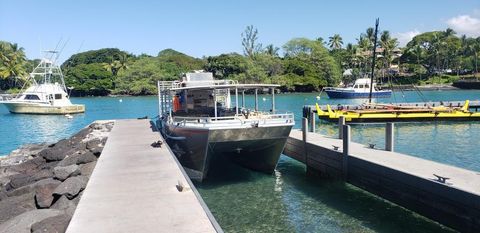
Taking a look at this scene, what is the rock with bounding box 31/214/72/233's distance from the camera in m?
8.54

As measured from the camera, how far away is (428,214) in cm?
1202

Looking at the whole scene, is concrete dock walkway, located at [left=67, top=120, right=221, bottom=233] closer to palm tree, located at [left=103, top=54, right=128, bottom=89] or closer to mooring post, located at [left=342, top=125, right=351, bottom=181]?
mooring post, located at [left=342, top=125, right=351, bottom=181]

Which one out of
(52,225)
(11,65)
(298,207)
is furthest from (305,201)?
(11,65)

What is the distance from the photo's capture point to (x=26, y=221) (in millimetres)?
9570

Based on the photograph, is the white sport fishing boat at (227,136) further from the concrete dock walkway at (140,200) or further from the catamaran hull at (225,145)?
the concrete dock walkway at (140,200)

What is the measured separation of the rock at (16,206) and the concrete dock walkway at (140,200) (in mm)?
1833

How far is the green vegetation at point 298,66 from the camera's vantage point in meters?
111

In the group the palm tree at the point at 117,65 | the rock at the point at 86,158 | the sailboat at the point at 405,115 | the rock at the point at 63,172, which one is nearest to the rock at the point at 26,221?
the rock at the point at 63,172

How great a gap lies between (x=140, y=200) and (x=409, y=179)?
7.72 meters

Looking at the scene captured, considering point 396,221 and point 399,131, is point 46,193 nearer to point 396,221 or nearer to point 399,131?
point 396,221

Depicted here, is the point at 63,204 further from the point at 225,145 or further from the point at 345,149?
the point at 345,149

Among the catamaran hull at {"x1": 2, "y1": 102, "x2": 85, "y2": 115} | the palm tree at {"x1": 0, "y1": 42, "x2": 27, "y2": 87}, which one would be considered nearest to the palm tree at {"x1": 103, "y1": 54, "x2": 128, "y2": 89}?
the palm tree at {"x1": 0, "y1": 42, "x2": 27, "y2": 87}

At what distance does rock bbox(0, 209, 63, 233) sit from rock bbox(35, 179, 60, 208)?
131 centimetres

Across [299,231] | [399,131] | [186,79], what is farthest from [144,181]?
[399,131]
